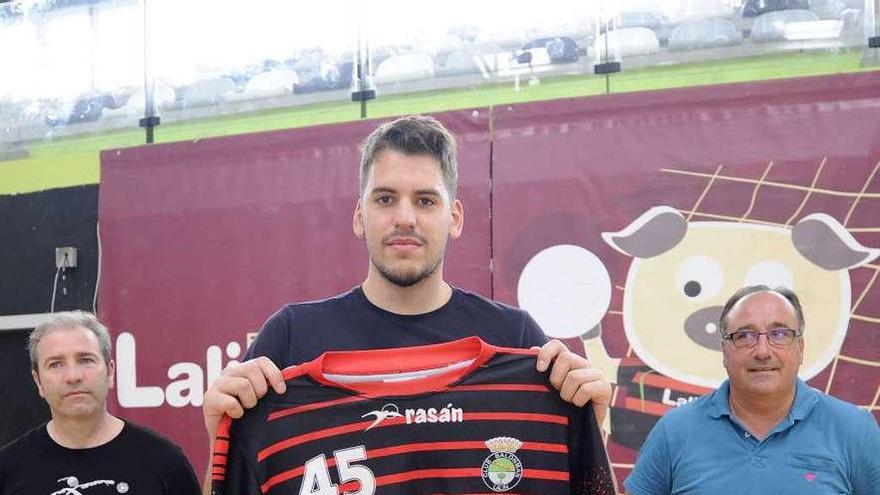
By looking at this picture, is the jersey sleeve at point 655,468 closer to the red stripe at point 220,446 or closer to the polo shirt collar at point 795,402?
the polo shirt collar at point 795,402

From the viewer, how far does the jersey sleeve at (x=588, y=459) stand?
189 cm

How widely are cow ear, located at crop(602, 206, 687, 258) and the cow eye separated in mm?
108

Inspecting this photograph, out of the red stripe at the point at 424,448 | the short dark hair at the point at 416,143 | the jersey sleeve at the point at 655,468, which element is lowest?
the jersey sleeve at the point at 655,468

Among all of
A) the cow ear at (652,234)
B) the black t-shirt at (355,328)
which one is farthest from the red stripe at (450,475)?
the cow ear at (652,234)

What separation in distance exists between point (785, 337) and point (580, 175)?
1.58 m

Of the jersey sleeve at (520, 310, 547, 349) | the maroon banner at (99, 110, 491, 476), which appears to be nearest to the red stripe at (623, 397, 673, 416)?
the maroon banner at (99, 110, 491, 476)

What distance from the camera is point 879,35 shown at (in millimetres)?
3738

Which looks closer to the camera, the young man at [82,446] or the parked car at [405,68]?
the young man at [82,446]

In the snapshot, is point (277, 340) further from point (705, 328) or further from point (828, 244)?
point (828, 244)

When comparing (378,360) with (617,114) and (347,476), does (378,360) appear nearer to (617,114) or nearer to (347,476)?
(347,476)

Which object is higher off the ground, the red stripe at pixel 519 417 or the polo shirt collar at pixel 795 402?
the red stripe at pixel 519 417

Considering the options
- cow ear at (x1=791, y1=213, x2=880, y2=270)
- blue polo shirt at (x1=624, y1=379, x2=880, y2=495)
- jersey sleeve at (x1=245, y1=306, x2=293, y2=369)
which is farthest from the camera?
cow ear at (x1=791, y1=213, x2=880, y2=270)

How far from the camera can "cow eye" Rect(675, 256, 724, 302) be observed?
3707 millimetres

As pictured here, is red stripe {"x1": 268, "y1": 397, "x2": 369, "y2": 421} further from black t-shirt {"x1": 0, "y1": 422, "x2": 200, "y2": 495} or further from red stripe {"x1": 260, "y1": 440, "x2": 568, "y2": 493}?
black t-shirt {"x1": 0, "y1": 422, "x2": 200, "y2": 495}
